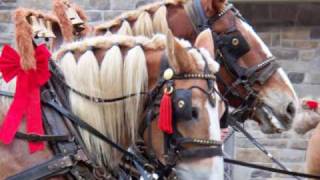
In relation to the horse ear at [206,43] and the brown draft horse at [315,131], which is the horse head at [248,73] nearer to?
the brown draft horse at [315,131]

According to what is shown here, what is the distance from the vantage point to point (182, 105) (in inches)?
121

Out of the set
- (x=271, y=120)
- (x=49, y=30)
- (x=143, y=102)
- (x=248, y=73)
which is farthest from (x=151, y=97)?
(x=271, y=120)

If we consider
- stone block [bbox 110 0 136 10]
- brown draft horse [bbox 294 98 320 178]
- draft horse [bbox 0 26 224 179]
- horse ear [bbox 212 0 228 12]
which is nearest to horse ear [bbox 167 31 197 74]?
draft horse [bbox 0 26 224 179]

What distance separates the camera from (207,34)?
338 cm

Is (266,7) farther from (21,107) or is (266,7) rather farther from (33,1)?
(21,107)

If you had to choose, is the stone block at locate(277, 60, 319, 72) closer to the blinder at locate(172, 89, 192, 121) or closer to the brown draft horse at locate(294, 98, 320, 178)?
the brown draft horse at locate(294, 98, 320, 178)

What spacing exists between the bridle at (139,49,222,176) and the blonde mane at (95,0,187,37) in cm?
105

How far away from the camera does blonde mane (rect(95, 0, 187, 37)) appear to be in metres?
4.22

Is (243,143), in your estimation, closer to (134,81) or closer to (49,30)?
(49,30)

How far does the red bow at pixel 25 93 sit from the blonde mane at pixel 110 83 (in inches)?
4.7

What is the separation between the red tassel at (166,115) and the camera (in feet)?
10.0

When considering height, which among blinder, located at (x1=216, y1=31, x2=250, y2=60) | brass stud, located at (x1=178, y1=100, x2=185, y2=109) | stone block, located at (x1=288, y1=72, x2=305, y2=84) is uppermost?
blinder, located at (x1=216, y1=31, x2=250, y2=60)

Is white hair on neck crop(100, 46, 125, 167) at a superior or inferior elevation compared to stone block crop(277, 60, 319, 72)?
superior

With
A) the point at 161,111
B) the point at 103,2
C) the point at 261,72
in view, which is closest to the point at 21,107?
the point at 161,111
